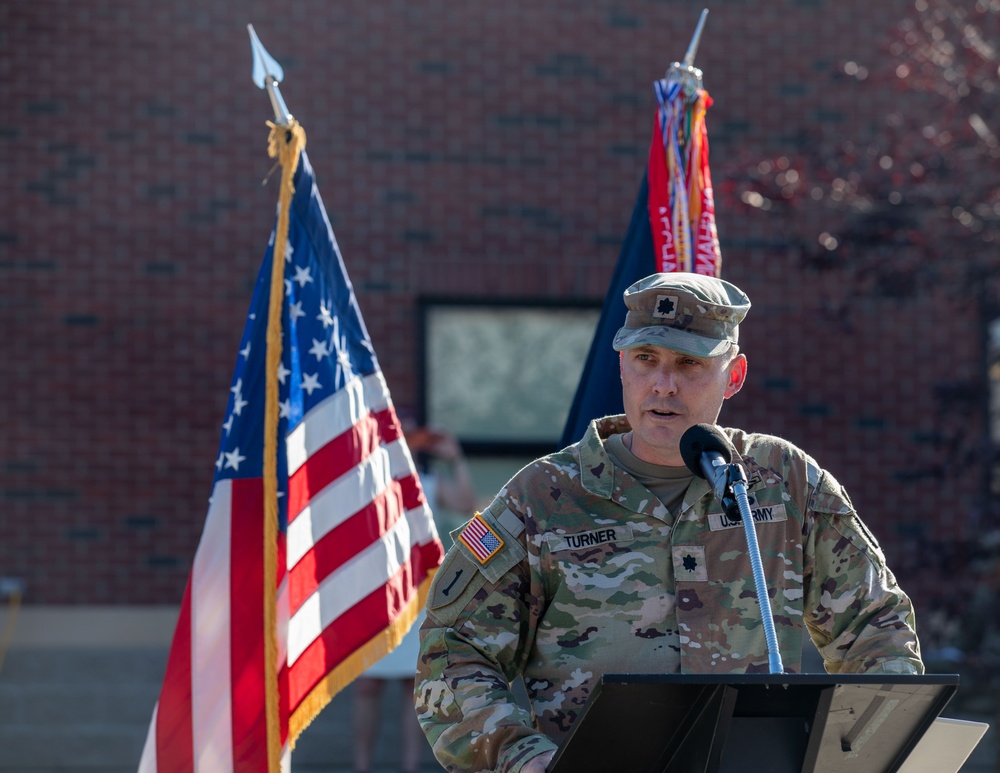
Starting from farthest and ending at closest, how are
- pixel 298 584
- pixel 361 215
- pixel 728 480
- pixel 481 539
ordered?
pixel 361 215 → pixel 298 584 → pixel 481 539 → pixel 728 480

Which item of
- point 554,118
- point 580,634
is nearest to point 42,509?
point 554,118

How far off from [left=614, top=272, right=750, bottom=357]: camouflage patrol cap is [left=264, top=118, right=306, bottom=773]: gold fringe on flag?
2005mm

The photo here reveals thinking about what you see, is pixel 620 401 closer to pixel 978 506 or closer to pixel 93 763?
pixel 978 506

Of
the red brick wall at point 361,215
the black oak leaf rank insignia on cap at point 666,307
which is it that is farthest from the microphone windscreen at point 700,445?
the red brick wall at point 361,215

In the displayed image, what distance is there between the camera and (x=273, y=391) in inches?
194

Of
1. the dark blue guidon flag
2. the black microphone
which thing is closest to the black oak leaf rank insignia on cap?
the black microphone

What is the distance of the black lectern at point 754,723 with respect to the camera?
95.7 inches

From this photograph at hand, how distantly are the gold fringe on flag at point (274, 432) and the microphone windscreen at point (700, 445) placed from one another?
219 cm

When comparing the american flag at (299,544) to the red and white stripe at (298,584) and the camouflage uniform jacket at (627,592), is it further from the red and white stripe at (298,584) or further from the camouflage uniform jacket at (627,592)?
the camouflage uniform jacket at (627,592)

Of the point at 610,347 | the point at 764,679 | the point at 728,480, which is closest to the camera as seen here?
the point at 764,679

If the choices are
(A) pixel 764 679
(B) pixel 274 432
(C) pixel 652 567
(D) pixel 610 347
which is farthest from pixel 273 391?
(A) pixel 764 679

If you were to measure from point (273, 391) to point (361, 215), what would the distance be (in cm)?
399

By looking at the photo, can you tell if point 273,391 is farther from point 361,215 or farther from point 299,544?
point 361,215

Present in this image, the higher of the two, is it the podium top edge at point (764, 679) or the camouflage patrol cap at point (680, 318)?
the camouflage patrol cap at point (680, 318)
